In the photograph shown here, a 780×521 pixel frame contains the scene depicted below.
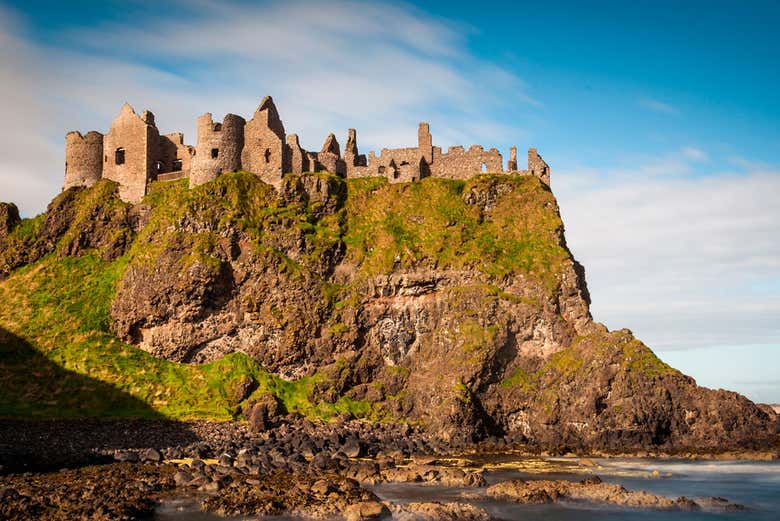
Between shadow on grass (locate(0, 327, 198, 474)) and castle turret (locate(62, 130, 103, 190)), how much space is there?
1933 centimetres

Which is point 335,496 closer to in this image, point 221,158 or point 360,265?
point 360,265

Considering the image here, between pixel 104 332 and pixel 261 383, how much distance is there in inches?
595

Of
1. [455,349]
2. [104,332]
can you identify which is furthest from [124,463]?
[455,349]

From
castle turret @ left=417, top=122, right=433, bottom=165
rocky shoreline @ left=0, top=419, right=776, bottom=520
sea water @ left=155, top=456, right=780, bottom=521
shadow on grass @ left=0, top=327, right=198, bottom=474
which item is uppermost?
castle turret @ left=417, top=122, right=433, bottom=165

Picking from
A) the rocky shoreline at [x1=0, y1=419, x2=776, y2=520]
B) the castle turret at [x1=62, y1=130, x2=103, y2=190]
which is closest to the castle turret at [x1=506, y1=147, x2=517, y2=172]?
the rocky shoreline at [x1=0, y1=419, x2=776, y2=520]

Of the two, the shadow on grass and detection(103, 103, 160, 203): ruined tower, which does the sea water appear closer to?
the shadow on grass

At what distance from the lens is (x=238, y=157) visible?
72.2 m

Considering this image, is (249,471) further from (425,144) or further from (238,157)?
(425,144)

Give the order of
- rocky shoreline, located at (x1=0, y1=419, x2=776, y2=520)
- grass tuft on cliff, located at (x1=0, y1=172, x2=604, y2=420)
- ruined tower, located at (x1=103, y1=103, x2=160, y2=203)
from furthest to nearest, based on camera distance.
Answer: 1. ruined tower, located at (x1=103, y1=103, x2=160, y2=203)
2. grass tuft on cliff, located at (x1=0, y1=172, x2=604, y2=420)
3. rocky shoreline, located at (x1=0, y1=419, x2=776, y2=520)

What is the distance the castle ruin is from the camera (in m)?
71.6

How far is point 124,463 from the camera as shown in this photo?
44594mm

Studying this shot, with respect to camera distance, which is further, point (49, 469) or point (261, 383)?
point (261, 383)

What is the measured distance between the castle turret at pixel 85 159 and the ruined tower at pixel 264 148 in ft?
53.8

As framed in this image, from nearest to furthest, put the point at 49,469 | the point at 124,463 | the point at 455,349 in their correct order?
the point at 49,469 → the point at 124,463 → the point at 455,349
